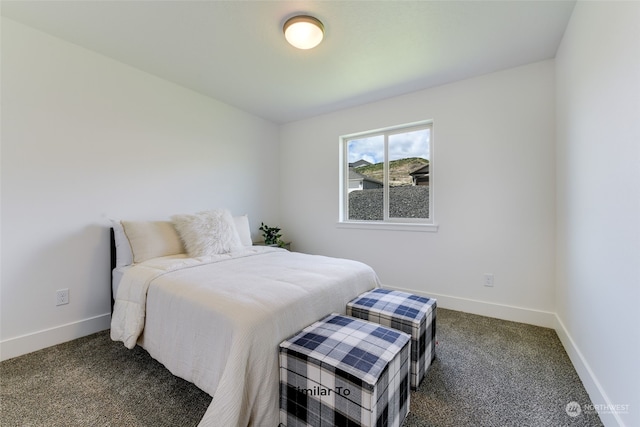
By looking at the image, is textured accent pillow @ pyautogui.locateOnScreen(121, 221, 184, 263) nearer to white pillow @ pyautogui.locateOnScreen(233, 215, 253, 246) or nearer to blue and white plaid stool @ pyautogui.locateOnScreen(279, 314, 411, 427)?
white pillow @ pyautogui.locateOnScreen(233, 215, 253, 246)

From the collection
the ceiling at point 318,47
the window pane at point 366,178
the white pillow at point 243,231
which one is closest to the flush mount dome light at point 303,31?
the ceiling at point 318,47

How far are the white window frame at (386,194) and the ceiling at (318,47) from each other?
51cm

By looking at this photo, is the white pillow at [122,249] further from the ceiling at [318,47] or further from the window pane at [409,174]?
the window pane at [409,174]

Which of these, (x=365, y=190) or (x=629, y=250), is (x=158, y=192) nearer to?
(x=365, y=190)

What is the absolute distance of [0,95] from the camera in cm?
184

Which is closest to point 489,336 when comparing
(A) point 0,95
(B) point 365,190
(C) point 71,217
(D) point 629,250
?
(D) point 629,250

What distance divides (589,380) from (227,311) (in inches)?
80.2

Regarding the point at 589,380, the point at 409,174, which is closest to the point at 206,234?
the point at 409,174

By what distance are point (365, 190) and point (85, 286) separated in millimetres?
3061

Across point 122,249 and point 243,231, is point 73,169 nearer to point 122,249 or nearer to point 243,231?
point 122,249

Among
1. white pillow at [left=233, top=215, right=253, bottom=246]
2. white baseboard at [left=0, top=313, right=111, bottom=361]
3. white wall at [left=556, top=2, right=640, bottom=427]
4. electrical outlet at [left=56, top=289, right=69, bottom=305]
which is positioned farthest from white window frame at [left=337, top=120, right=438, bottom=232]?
electrical outlet at [left=56, top=289, right=69, bottom=305]

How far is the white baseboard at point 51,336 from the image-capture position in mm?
1856

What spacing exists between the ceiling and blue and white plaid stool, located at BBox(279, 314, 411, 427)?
79.6 inches

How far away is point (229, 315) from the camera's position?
1.24 meters
